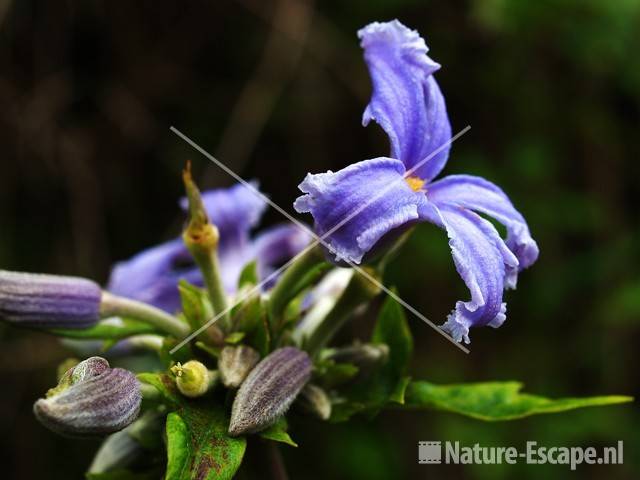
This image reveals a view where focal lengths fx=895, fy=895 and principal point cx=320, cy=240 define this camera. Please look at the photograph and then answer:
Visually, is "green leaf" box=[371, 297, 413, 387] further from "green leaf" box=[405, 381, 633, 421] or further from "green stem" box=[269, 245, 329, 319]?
"green stem" box=[269, 245, 329, 319]

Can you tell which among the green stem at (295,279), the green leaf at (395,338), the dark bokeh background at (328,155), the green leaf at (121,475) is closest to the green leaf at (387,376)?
the green leaf at (395,338)

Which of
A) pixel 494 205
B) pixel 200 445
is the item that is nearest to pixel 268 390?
pixel 200 445

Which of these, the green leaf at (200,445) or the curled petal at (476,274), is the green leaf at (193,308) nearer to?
the green leaf at (200,445)

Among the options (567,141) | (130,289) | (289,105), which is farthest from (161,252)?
(567,141)

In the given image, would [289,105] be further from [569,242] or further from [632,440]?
[632,440]

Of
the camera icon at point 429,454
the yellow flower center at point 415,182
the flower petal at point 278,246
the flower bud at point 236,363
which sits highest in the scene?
the flower petal at point 278,246

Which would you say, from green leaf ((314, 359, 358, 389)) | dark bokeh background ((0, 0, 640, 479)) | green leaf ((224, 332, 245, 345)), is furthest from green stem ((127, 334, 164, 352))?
dark bokeh background ((0, 0, 640, 479))
